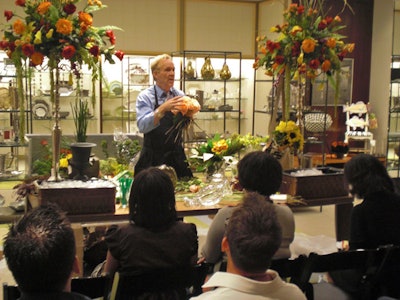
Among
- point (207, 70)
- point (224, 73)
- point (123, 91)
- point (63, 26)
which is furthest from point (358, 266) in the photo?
point (123, 91)

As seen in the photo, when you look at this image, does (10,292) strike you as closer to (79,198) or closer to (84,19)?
(79,198)

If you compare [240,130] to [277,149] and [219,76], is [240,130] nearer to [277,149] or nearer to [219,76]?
[219,76]

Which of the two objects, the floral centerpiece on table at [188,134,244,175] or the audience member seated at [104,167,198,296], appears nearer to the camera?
the audience member seated at [104,167,198,296]

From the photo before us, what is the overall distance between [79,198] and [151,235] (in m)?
0.75

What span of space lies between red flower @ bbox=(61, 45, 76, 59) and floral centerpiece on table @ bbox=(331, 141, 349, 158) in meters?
5.39

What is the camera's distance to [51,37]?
277 cm

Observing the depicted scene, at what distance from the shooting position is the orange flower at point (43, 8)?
2748 mm

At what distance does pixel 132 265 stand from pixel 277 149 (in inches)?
64.7

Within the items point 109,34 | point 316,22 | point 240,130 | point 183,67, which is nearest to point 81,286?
point 109,34

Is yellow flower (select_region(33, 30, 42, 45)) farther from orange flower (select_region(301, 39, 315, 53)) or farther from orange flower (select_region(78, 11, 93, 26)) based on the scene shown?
orange flower (select_region(301, 39, 315, 53))

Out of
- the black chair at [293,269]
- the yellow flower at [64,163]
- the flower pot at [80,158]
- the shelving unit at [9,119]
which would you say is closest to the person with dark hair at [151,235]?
the black chair at [293,269]

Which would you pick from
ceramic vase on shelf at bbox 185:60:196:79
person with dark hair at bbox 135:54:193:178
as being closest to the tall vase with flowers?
person with dark hair at bbox 135:54:193:178

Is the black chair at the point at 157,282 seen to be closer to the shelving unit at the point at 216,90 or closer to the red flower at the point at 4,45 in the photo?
the red flower at the point at 4,45

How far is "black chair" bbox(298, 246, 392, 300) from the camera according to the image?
2211 mm
